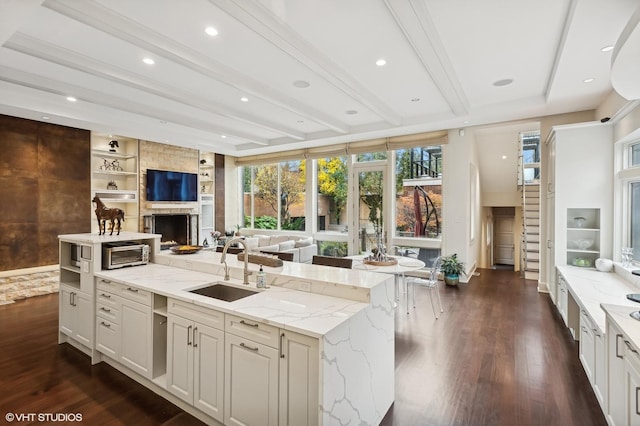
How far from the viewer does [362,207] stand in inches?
290

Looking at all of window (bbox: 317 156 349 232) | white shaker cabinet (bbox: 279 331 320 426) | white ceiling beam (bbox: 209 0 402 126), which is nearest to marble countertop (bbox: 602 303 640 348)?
white shaker cabinet (bbox: 279 331 320 426)

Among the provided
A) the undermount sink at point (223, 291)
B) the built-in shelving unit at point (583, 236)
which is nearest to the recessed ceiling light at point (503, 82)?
the built-in shelving unit at point (583, 236)

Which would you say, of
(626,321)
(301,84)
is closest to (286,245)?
(301,84)

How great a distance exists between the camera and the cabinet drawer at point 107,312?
2.73 metres

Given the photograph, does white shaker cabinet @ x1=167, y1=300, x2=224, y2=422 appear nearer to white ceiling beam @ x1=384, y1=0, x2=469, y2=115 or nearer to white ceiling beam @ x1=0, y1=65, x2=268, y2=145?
white ceiling beam @ x1=384, y1=0, x2=469, y2=115

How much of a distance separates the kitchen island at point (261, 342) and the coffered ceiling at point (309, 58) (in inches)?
84.1

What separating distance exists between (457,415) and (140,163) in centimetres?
745

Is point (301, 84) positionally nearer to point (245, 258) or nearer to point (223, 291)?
point (245, 258)

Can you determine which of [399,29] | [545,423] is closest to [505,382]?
[545,423]

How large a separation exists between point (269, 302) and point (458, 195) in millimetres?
5118

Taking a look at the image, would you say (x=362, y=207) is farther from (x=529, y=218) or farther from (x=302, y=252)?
(x=529, y=218)

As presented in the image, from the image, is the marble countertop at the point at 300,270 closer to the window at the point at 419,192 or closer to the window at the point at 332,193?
the window at the point at 419,192

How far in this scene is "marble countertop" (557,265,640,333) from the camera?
254 cm

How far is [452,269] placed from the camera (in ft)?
19.6
